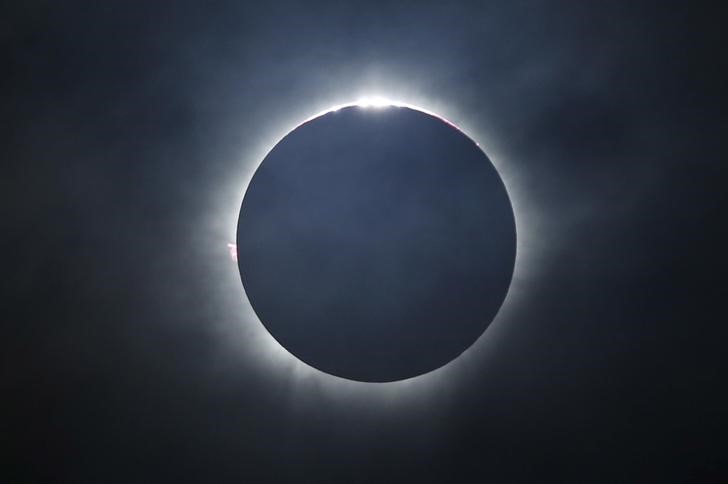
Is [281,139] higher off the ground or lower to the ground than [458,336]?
higher

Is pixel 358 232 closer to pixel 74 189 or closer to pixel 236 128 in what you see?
pixel 236 128

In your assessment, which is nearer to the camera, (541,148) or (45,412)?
(541,148)

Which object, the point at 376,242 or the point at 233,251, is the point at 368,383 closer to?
the point at 376,242

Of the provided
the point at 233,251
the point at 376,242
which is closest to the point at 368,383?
the point at 376,242

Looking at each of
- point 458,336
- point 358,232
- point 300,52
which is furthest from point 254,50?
point 458,336
